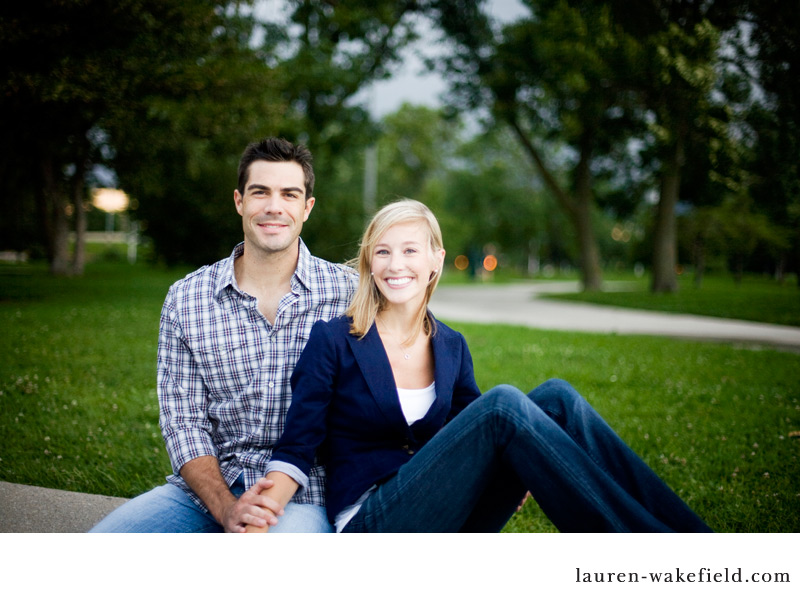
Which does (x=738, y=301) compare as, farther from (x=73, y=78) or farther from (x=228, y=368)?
(x=73, y=78)

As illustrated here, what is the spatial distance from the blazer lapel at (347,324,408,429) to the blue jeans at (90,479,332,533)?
0.43 m

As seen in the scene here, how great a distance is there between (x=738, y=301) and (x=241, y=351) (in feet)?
20.4

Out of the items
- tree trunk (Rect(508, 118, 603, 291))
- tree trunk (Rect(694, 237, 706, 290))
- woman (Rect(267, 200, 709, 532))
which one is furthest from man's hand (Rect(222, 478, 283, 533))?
tree trunk (Rect(508, 118, 603, 291))

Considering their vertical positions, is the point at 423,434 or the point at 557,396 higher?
the point at 557,396

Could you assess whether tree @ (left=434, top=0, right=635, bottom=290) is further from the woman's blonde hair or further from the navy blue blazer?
the navy blue blazer

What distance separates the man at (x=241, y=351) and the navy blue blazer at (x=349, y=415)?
21 centimetres

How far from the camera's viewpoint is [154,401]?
4512 mm

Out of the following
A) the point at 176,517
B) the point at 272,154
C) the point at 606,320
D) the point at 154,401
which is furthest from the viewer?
the point at 606,320

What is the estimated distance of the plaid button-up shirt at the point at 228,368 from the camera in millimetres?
2096

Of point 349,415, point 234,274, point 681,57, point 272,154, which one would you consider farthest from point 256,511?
point 681,57

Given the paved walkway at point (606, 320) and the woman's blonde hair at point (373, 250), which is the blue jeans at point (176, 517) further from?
the paved walkway at point (606, 320)

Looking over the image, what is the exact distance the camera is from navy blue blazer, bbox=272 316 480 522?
184cm
